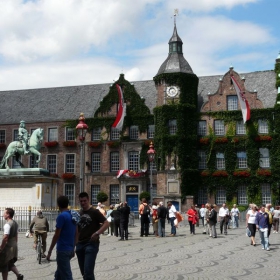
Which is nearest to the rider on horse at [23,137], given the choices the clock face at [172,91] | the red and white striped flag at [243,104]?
the clock face at [172,91]

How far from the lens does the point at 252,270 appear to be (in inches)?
560

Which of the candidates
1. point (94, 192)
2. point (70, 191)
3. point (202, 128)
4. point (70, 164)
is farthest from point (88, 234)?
point (70, 164)

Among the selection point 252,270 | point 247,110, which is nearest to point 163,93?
point 247,110

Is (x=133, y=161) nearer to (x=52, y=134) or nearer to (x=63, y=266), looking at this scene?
(x=52, y=134)

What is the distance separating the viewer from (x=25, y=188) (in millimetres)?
32562

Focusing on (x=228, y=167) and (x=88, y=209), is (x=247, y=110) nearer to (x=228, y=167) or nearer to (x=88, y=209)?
(x=228, y=167)

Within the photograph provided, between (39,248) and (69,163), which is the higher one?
(69,163)

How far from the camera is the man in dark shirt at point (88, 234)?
1023 cm

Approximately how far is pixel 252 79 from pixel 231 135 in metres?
8.13

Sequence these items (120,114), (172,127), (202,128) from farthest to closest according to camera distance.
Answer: (202,128) < (120,114) < (172,127)

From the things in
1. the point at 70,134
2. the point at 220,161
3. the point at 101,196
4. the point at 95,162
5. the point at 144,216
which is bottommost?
the point at 144,216

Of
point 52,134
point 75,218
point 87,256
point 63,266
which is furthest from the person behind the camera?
point 52,134

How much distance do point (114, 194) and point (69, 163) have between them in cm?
678

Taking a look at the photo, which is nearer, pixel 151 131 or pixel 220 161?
pixel 220 161
